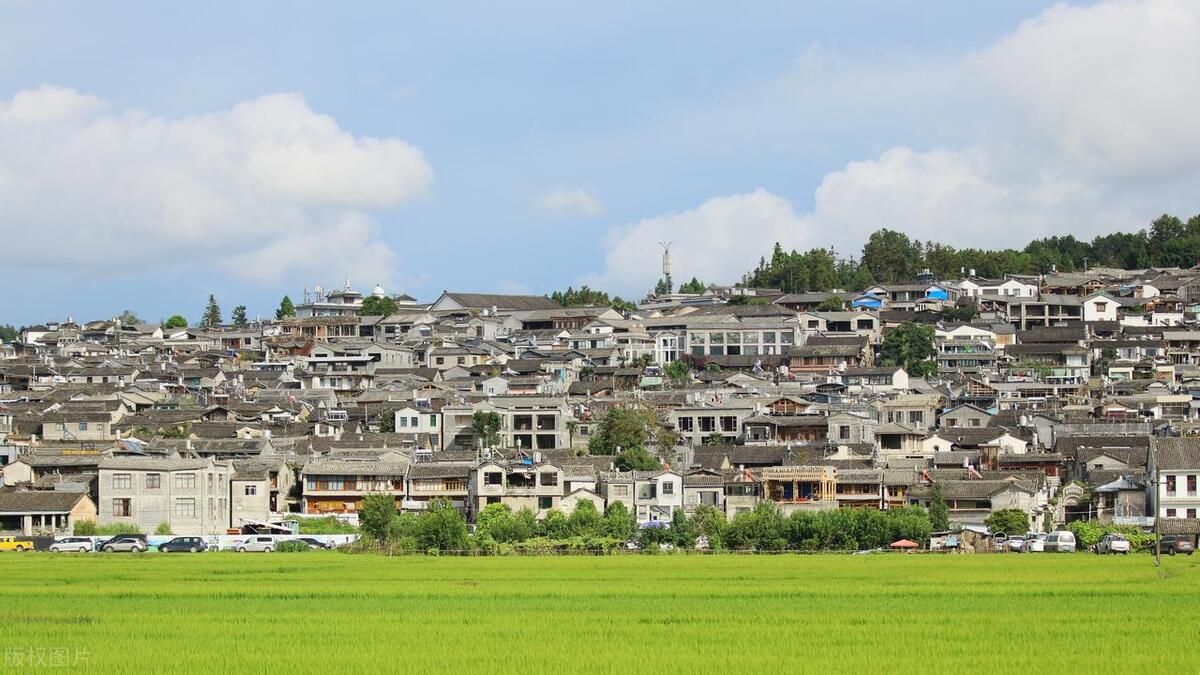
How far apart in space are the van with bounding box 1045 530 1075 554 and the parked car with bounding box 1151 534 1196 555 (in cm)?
249

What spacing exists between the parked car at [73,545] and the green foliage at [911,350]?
5313cm

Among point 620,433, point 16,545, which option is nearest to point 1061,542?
point 620,433

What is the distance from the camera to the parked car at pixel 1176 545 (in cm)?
4566

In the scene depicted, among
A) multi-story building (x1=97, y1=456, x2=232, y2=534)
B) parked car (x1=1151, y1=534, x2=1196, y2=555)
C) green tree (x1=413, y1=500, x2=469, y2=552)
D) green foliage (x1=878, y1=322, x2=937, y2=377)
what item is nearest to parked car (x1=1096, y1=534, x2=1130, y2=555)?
parked car (x1=1151, y1=534, x2=1196, y2=555)

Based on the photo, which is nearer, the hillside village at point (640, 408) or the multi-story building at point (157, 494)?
the multi-story building at point (157, 494)

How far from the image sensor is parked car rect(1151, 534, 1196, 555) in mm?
45656

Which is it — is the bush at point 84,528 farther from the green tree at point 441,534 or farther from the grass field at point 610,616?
the green tree at point 441,534

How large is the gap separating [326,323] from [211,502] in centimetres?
5643

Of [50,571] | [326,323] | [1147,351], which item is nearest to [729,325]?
[1147,351]

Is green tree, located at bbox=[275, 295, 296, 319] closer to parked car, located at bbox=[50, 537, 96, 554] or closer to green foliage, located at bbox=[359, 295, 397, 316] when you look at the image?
green foliage, located at bbox=[359, 295, 397, 316]

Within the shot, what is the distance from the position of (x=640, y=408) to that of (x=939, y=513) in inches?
866

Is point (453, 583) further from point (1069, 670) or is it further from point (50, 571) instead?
point (1069, 670)

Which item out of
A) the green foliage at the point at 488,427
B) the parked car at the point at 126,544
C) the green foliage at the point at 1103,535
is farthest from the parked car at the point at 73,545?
the green foliage at the point at 1103,535

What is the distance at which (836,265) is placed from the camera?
132 metres
